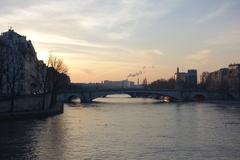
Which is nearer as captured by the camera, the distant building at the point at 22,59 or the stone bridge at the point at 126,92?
the distant building at the point at 22,59

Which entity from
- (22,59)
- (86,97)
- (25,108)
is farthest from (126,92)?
(25,108)

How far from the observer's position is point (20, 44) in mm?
83562

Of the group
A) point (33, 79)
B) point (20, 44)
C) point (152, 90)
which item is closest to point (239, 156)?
point (20, 44)

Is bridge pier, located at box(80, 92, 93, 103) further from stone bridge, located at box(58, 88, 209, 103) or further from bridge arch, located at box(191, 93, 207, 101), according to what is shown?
bridge arch, located at box(191, 93, 207, 101)

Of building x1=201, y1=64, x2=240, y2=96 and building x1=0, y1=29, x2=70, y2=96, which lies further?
building x1=201, y1=64, x2=240, y2=96

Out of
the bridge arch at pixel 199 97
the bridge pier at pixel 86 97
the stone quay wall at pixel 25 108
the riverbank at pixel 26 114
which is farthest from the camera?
the bridge arch at pixel 199 97

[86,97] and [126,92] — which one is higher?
[126,92]

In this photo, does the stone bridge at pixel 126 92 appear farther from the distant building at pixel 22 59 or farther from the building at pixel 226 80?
the building at pixel 226 80

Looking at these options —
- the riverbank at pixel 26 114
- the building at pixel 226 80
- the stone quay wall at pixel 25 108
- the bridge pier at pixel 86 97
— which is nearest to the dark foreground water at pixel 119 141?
the riverbank at pixel 26 114

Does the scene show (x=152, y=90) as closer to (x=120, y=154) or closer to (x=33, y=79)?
(x=33, y=79)

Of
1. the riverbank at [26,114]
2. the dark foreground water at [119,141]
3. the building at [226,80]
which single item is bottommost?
the dark foreground water at [119,141]

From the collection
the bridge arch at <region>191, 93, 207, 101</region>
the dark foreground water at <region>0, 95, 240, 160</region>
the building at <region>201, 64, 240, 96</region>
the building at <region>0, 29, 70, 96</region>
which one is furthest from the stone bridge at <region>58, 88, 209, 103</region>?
the dark foreground water at <region>0, 95, 240, 160</region>

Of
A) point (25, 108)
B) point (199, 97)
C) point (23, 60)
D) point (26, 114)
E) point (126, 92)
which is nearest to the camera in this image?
point (26, 114)

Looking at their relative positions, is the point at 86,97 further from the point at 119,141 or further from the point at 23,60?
the point at 119,141
